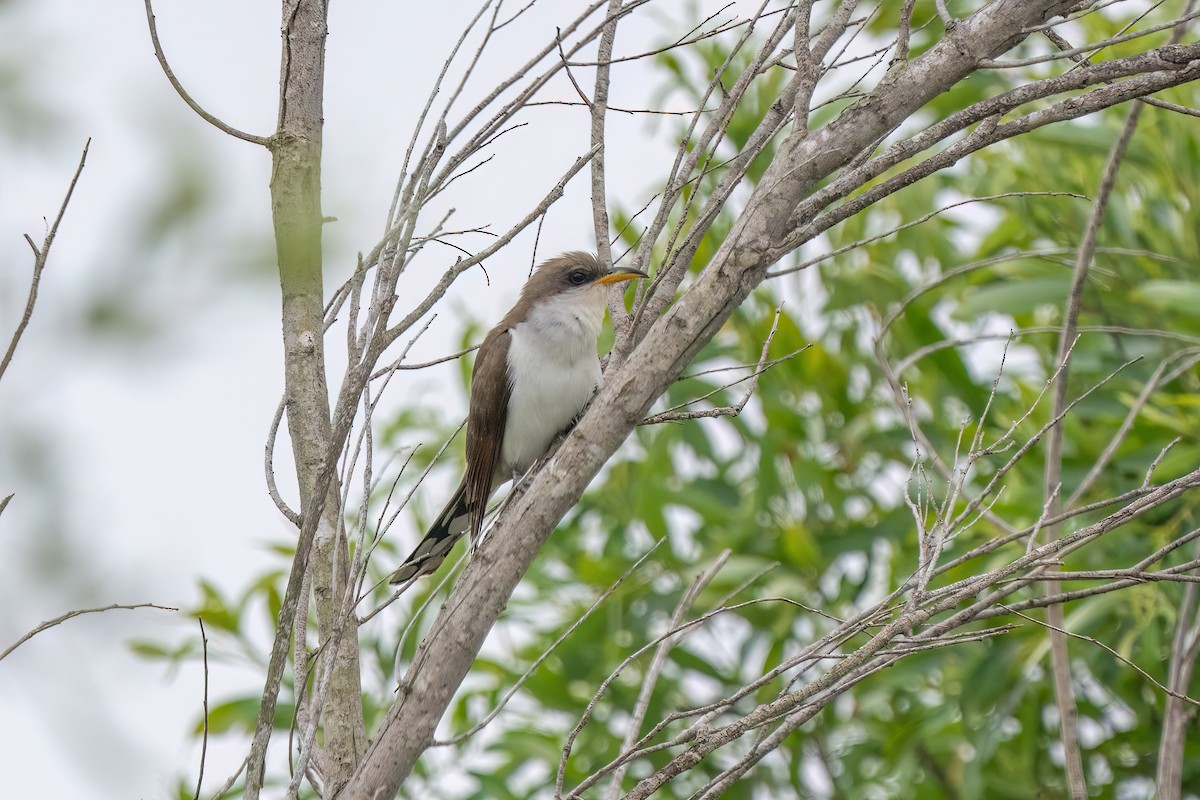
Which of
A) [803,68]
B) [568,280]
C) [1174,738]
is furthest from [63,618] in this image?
[568,280]

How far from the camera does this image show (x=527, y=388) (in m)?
4.90

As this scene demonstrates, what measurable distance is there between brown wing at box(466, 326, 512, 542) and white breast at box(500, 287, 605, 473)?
38 mm

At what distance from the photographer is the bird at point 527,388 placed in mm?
4777

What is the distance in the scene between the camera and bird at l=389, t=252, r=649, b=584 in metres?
4.78

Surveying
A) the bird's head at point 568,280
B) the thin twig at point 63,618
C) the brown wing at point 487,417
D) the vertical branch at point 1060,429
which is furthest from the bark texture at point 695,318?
the bird's head at point 568,280

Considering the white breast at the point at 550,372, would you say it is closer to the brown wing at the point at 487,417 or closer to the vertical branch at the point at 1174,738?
the brown wing at the point at 487,417

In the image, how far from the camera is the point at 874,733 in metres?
5.77

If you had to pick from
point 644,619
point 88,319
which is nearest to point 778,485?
point 644,619

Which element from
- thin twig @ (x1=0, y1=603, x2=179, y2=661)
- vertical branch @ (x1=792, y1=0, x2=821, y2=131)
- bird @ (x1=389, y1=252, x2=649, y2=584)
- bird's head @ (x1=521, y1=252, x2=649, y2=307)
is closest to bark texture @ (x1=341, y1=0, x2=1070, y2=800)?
vertical branch @ (x1=792, y1=0, x2=821, y2=131)

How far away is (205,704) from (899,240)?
180 inches

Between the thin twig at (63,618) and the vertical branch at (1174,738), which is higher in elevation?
the thin twig at (63,618)

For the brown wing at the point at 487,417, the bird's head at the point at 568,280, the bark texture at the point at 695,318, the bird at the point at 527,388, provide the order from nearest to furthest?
the bark texture at the point at 695,318
the brown wing at the point at 487,417
the bird at the point at 527,388
the bird's head at the point at 568,280

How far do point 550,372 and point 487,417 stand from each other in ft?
0.98

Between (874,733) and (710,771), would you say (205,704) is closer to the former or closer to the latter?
(710,771)
